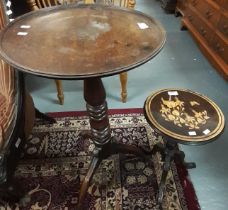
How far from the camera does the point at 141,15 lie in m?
1.27

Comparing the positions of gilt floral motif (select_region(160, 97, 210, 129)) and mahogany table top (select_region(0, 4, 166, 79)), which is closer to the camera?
mahogany table top (select_region(0, 4, 166, 79))

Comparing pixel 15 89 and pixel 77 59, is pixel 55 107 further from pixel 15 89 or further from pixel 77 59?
pixel 77 59

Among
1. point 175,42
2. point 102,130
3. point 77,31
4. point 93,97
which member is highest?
point 77,31

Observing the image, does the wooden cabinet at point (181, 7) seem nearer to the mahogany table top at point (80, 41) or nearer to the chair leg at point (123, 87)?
the chair leg at point (123, 87)

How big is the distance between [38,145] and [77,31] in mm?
892

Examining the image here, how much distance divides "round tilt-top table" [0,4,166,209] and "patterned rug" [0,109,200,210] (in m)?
0.15

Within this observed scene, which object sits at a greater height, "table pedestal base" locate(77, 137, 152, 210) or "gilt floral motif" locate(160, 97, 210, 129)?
"gilt floral motif" locate(160, 97, 210, 129)

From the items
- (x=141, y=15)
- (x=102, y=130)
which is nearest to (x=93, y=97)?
(x=102, y=130)

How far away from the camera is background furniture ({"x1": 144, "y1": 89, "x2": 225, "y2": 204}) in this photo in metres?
1.14

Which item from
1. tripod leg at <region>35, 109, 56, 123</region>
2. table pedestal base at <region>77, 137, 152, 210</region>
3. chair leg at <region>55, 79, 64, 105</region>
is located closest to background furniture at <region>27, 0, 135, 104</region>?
chair leg at <region>55, 79, 64, 105</region>

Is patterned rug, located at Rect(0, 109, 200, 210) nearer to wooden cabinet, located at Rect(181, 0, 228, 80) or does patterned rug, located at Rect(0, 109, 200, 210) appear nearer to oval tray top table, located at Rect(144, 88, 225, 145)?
oval tray top table, located at Rect(144, 88, 225, 145)

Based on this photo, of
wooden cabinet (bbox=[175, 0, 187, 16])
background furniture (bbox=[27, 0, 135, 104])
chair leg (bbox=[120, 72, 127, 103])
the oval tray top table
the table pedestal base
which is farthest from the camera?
wooden cabinet (bbox=[175, 0, 187, 16])

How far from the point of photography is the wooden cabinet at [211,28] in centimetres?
222

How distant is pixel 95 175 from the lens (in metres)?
1.50
